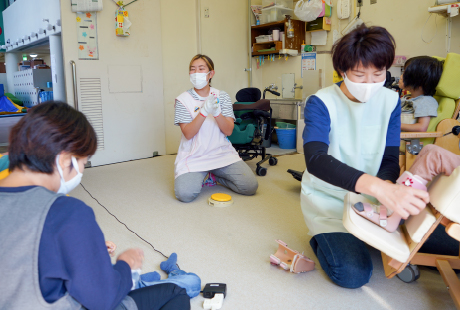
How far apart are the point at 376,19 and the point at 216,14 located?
6.21ft

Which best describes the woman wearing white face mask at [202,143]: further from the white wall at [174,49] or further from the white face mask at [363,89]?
the white wall at [174,49]

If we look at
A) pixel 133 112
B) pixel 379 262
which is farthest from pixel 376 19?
pixel 379 262

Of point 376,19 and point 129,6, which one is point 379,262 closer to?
point 376,19

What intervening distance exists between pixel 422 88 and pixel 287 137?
220cm

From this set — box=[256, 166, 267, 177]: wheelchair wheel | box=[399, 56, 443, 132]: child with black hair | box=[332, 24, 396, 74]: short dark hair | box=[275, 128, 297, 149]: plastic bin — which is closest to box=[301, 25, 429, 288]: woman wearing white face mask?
box=[332, 24, 396, 74]: short dark hair

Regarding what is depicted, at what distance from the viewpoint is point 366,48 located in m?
1.35

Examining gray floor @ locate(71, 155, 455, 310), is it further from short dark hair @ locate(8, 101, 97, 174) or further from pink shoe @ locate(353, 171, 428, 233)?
short dark hair @ locate(8, 101, 97, 174)

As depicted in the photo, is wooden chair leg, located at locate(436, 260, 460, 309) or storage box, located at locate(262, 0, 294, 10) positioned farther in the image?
storage box, located at locate(262, 0, 294, 10)

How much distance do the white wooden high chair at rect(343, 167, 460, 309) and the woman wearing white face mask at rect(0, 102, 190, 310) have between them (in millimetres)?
759

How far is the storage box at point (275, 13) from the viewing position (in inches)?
184

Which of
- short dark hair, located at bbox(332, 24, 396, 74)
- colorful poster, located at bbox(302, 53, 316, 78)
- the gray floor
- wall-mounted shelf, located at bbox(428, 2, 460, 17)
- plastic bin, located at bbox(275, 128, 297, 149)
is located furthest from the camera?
colorful poster, located at bbox(302, 53, 316, 78)

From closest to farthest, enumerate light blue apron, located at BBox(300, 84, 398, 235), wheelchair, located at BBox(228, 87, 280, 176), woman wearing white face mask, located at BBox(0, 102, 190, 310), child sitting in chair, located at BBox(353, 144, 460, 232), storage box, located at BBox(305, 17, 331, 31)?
1. woman wearing white face mask, located at BBox(0, 102, 190, 310)
2. child sitting in chair, located at BBox(353, 144, 460, 232)
3. light blue apron, located at BBox(300, 84, 398, 235)
4. wheelchair, located at BBox(228, 87, 280, 176)
5. storage box, located at BBox(305, 17, 331, 31)

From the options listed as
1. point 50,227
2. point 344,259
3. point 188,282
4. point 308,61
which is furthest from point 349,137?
point 308,61

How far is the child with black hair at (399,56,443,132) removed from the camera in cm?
236
